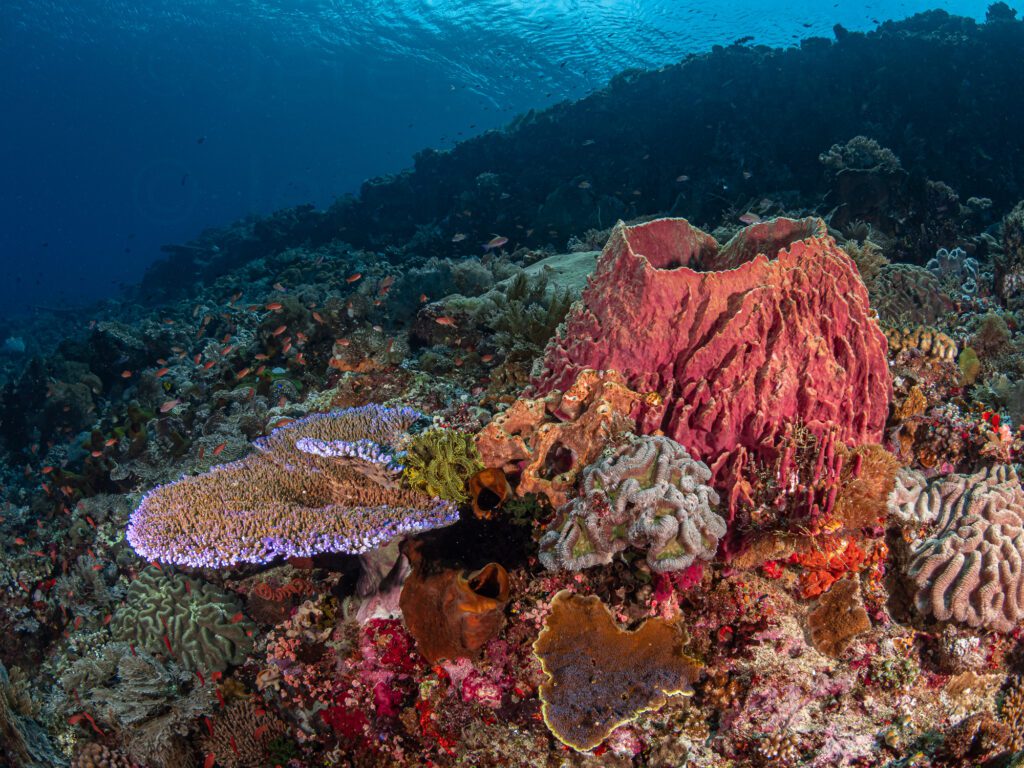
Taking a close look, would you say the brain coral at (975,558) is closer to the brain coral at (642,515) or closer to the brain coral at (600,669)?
the brain coral at (642,515)

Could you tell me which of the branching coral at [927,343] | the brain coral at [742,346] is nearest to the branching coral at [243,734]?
the brain coral at [742,346]

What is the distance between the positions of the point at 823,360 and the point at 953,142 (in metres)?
22.7

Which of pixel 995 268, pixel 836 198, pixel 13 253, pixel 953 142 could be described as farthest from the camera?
pixel 13 253

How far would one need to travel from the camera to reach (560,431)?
3.43 m

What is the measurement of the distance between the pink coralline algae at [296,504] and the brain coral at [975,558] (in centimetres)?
267

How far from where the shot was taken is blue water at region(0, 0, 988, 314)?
53.0 metres

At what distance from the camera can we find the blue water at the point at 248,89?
53.0m

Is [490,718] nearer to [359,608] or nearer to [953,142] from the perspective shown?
[359,608]

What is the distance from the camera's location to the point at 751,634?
112 inches

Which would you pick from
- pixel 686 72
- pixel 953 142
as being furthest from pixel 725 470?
pixel 686 72

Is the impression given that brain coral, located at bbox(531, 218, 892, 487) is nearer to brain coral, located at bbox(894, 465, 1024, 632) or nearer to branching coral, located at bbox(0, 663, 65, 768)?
brain coral, located at bbox(894, 465, 1024, 632)

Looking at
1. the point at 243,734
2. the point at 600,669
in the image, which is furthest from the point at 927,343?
the point at 243,734

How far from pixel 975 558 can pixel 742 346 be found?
1.63 metres

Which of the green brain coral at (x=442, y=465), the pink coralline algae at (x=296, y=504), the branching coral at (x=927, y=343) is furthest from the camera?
the branching coral at (x=927, y=343)
